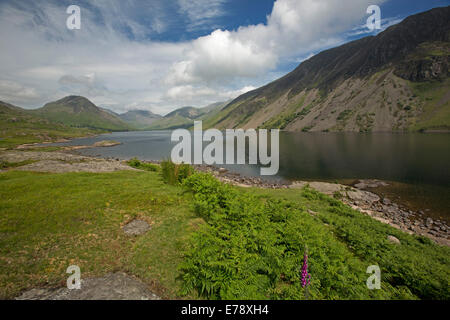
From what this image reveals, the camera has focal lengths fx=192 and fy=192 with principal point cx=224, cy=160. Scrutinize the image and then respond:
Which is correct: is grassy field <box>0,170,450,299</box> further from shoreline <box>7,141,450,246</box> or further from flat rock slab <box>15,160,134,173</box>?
flat rock slab <box>15,160,134,173</box>

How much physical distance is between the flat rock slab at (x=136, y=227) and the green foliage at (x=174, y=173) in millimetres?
8954

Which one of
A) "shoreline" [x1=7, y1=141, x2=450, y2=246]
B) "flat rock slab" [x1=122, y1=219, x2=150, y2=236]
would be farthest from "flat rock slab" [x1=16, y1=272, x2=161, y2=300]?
"shoreline" [x1=7, y1=141, x2=450, y2=246]

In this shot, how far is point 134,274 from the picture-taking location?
7.77m

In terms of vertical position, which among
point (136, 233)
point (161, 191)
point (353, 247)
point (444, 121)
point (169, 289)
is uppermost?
point (444, 121)

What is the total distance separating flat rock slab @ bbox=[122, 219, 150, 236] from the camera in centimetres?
1070

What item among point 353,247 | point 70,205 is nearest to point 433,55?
point 353,247

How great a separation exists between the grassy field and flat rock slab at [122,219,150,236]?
36cm

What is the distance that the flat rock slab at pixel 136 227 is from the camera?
1070 centimetres

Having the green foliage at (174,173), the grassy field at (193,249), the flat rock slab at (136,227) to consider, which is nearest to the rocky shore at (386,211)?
the grassy field at (193,249)

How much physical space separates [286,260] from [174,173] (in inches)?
611

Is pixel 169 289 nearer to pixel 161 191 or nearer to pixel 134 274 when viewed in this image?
pixel 134 274

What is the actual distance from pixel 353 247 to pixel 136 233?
1362 cm

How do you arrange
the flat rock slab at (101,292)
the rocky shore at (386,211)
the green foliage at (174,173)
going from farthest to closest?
1. the rocky shore at (386,211)
2. the green foliage at (174,173)
3. the flat rock slab at (101,292)

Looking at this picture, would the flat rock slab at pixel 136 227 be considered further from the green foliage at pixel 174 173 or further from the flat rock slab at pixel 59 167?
the flat rock slab at pixel 59 167
